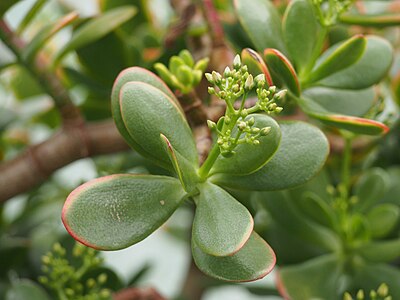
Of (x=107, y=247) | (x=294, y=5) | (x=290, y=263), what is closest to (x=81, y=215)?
(x=107, y=247)

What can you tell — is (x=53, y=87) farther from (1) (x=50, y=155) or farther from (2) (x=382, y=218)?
(2) (x=382, y=218)

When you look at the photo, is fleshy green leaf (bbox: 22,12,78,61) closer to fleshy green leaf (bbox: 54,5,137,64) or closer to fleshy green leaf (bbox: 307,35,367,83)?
fleshy green leaf (bbox: 54,5,137,64)

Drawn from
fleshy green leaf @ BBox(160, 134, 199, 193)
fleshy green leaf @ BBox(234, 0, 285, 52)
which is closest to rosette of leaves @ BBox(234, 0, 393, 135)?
fleshy green leaf @ BBox(234, 0, 285, 52)

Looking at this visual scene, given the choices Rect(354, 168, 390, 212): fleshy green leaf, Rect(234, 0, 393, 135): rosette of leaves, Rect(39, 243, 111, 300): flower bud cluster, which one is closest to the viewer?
Rect(234, 0, 393, 135): rosette of leaves

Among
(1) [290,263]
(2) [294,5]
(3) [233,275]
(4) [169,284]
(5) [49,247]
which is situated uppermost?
(2) [294,5]

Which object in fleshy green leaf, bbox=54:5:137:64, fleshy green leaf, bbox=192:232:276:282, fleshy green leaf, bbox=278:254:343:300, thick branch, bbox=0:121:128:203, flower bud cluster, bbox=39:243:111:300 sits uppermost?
fleshy green leaf, bbox=54:5:137:64

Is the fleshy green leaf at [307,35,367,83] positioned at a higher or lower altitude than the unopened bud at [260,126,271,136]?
lower

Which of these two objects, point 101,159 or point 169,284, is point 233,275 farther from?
point 169,284
